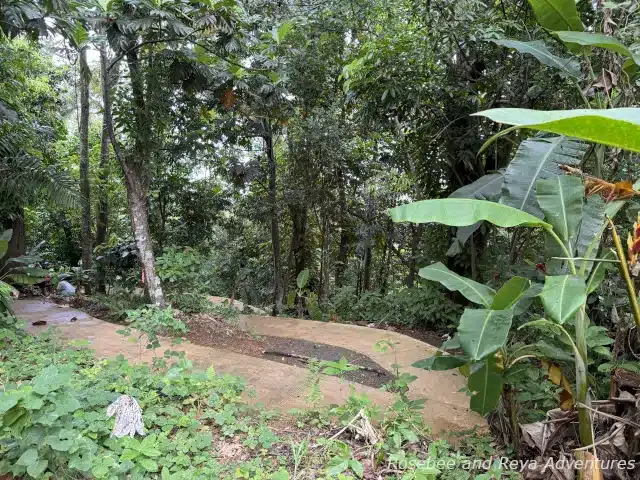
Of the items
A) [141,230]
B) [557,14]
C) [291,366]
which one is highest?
[557,14]

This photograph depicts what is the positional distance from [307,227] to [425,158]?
3367mm

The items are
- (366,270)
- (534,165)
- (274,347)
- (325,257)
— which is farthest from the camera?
(366,270)

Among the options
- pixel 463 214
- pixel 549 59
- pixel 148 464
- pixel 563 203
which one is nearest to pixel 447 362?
pixel 463 214

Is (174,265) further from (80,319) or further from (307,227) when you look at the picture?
(307,227)

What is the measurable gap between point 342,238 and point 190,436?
637 cm

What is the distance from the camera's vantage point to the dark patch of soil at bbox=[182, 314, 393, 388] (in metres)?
4.04

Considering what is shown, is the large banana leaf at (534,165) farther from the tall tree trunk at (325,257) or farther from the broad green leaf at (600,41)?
the tall tree trunk at (325,257)

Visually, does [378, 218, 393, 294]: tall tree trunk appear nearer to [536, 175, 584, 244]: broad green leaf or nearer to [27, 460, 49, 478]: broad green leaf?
[536, 175, 584, 244]: broad green leaf

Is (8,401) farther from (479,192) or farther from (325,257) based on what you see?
(325,257)

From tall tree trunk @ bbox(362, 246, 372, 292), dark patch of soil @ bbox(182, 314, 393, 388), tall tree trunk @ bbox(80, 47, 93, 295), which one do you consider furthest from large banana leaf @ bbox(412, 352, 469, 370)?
tall tree trunk @ bbox(80, 47, 93, 295)

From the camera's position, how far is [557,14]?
2.80m

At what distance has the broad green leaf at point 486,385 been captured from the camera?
2.00 m

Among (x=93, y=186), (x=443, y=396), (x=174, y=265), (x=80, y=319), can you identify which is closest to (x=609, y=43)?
(x=443, y=396)

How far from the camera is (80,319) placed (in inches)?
214
